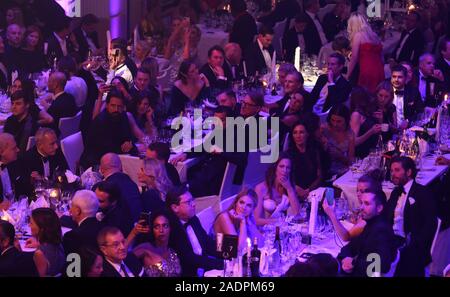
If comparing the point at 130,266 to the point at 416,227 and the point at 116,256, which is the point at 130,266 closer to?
the point at 116,256

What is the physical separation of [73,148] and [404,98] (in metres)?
2.82

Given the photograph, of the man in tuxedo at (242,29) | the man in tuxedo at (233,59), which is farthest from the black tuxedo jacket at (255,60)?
the man in tuxedo at (242,29)

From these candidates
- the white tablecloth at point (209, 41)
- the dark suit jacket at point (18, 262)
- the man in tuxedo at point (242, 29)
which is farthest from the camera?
the white tablecloth at point (209, 41)

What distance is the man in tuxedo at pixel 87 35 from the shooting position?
400 inches

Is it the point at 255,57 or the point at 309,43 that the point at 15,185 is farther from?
the point at 309,43

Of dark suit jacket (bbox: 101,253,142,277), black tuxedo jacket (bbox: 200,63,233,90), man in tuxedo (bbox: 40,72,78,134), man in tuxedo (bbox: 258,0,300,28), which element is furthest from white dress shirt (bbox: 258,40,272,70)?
dark suit jacket (bbox: 101,253,142,277)

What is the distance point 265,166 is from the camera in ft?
27.5

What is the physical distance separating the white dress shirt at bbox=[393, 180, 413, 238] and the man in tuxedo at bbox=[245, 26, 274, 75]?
307 centimetres

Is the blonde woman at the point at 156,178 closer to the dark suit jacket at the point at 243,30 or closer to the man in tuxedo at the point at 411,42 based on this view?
the dark suit jacket at the point at 243,30

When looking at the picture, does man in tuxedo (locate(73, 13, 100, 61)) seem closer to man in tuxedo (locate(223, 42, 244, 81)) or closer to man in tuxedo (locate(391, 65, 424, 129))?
man in tuxedo (locate(223, 42, 244, 81))

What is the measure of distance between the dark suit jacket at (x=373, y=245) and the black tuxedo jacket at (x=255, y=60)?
3.53 m

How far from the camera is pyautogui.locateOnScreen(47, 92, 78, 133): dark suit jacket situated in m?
8.51

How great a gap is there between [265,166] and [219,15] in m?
4.07

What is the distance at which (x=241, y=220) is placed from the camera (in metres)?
7.06
